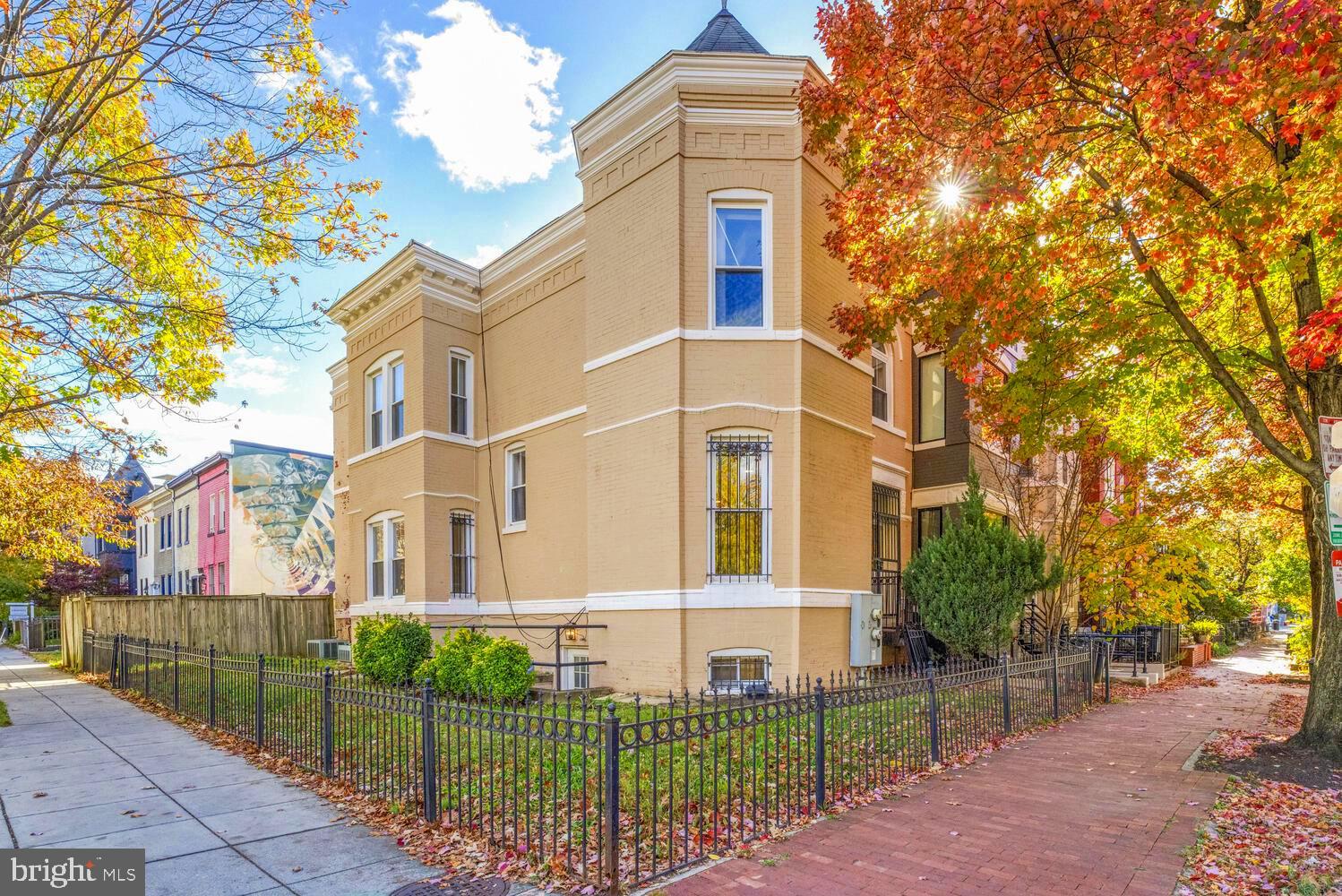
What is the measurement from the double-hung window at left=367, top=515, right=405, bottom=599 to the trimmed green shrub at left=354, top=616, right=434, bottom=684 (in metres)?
3.80

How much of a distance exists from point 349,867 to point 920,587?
10.6m

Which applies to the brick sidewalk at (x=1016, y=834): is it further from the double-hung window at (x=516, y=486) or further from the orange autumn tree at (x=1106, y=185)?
the double-hung window at (x=516, y=486)

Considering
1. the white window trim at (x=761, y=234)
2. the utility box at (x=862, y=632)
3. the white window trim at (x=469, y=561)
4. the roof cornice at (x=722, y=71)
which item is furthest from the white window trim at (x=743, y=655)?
the roof cornice at (x=722, y=71)

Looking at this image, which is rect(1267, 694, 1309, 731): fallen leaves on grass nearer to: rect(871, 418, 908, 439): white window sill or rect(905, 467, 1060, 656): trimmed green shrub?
rect(905, 467, 1060, 656): trimmed green shrub

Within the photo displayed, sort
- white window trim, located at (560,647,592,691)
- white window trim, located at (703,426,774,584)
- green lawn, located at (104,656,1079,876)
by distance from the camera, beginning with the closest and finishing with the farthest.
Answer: green lawn, located at (104,656,1079,876)
white window trim, located at (703,426,774,584)
white window trim, located at (560,647,592,691)

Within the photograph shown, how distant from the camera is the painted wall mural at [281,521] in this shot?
1312 inches

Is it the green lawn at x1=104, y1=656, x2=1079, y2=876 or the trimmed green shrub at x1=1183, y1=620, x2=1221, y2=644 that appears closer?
the green lawn at x1=104, y1=656, x2=1079, y2=876

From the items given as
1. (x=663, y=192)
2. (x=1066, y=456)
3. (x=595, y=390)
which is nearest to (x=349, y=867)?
(x=595, y=390)

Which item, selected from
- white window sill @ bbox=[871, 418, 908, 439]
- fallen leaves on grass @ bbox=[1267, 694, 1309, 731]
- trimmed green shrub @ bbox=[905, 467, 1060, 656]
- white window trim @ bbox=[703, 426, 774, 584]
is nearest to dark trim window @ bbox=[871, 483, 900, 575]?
white window sill @ bbox=[871, 418, 908, 439]

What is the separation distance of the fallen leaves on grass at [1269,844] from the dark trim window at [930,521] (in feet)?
31.5

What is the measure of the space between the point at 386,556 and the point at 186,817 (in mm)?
11914

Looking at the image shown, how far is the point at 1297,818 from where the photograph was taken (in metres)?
6.50

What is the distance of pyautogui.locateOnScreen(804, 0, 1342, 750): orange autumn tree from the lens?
6.51 metres

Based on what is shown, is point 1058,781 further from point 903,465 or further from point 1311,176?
point 903,465
